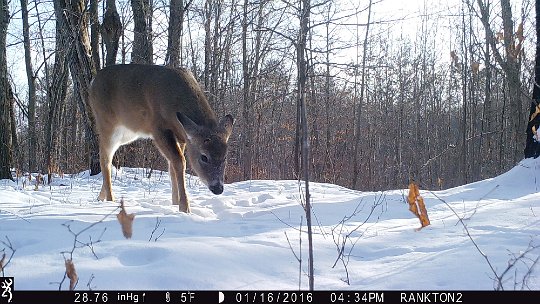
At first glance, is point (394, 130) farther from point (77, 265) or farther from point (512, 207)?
point (77, 265)

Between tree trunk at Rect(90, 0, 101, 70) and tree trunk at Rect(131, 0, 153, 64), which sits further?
tree trunk at Rect(131, 0, 153, 64)

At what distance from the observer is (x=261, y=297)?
2.35m

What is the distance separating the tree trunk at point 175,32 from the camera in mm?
13148

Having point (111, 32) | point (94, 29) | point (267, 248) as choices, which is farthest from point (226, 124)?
point (94, 29)

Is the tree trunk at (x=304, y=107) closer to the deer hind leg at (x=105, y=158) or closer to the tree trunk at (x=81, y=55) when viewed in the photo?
the deer hind leg at (x=105, y=158)

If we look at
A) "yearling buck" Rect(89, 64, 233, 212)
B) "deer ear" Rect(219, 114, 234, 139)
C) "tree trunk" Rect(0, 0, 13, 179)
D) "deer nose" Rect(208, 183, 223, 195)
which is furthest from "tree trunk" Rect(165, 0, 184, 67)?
"deer nose" Rect(208, 183, 223, 195)

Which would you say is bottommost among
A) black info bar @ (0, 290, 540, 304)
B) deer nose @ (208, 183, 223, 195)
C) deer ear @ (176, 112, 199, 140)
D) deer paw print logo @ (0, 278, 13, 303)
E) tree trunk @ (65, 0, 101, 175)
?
black info bar @ (0, 290, 540, 304)

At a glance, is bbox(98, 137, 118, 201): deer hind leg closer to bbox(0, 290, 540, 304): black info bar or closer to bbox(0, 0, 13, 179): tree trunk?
bbox(0, 0, 13, 179): tree trunk

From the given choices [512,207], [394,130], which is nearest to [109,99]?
[512,207]

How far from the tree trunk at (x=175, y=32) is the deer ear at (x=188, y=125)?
25.0 feet

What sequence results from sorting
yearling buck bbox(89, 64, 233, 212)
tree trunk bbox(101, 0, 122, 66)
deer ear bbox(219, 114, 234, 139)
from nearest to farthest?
1. yearling buck bbox(89, 64, 233, 212)
2. deer ear bbox(219, 114, 234, 139)
3. tree trunk bbox(101, 0, 122, 66)

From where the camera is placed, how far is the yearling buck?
5855mm

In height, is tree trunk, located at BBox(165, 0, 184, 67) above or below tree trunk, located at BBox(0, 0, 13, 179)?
above

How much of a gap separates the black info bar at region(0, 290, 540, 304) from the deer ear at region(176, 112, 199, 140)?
3557mm
